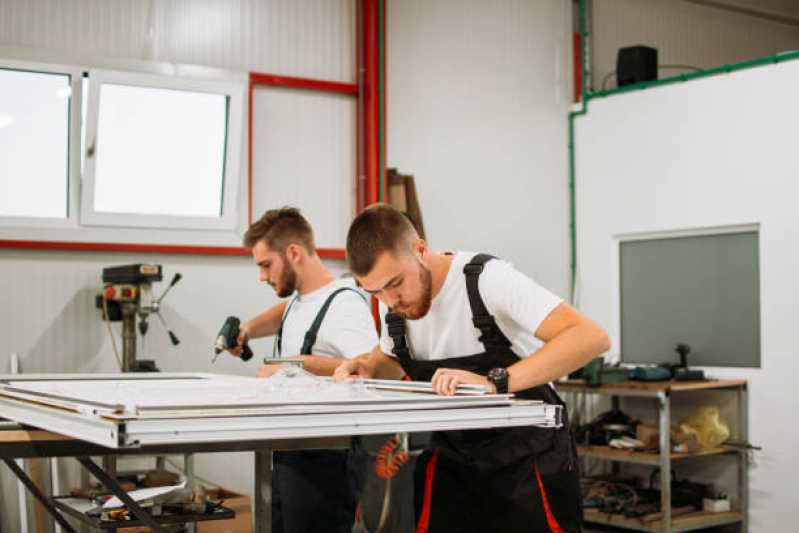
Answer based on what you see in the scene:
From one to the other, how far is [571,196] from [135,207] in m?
2.93

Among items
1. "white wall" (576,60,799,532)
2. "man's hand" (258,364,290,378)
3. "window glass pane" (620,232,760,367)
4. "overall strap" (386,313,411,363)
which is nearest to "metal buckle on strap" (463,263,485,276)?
"overall strap" (386,313,411,363)

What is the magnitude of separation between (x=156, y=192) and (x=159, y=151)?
0.21 meters

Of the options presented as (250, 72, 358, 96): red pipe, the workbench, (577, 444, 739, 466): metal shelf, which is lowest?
(577, 444, 739, 466): metal shelf

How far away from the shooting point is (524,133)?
6559mm

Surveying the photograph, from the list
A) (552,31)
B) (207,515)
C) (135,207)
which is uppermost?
(552,31)

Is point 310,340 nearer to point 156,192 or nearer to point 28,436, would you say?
point 28,436

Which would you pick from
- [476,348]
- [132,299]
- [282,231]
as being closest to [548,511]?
[476,348]

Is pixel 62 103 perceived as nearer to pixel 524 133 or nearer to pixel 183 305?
pixel 183 305

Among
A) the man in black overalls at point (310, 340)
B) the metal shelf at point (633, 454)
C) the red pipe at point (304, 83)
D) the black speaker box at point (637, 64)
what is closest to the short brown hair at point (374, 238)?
the man in black overalls at point (310, 340)

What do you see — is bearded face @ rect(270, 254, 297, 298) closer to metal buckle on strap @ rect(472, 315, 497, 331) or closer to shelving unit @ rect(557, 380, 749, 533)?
metal buckle on strap @ rect(472, 315, 497, 331)

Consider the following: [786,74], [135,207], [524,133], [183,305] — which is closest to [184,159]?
[135,207]

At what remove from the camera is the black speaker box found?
20.9 feet

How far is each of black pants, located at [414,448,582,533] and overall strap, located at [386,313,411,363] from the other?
0.26 meters

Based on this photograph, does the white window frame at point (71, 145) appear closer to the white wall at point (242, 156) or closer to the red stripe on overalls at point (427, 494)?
the white wall at point (242, 156)
